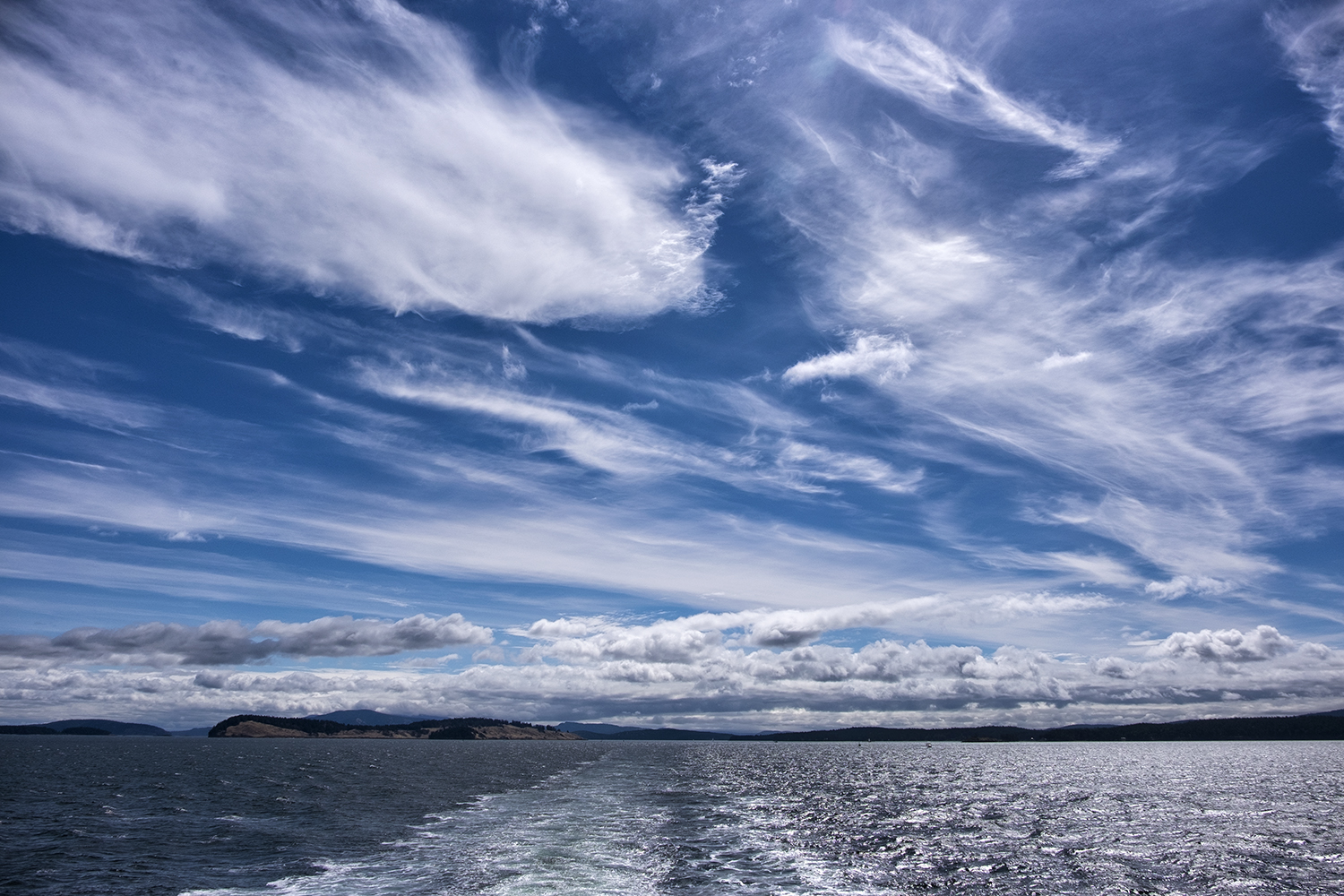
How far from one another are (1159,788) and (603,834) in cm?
10721

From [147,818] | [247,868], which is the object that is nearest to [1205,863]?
[247,868]

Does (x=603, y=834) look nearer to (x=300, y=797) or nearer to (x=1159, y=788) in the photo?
(x=300, y=797)

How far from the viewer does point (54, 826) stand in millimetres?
A: 68188

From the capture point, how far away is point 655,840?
6072cm

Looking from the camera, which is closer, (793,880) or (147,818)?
(793,880)

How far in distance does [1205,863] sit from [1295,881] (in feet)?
20.6

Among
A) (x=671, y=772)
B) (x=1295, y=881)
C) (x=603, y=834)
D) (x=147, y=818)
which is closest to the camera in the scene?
(x=1295, y=881)

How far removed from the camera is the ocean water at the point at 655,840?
45531 millimetres

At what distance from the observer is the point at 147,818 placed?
241 feet

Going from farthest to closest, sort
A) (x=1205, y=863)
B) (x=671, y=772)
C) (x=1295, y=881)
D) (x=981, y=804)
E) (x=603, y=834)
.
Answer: (x=671, y=772), (x=981, y=804), (x=603, y=834), (x=1205, y=863), (x=1295, y=881)

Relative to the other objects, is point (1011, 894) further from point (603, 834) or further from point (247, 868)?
point (247, 868)

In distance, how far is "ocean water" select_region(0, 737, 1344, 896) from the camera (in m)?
45.5

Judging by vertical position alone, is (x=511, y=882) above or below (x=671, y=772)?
above

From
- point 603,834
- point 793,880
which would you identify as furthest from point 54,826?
point 793,880
